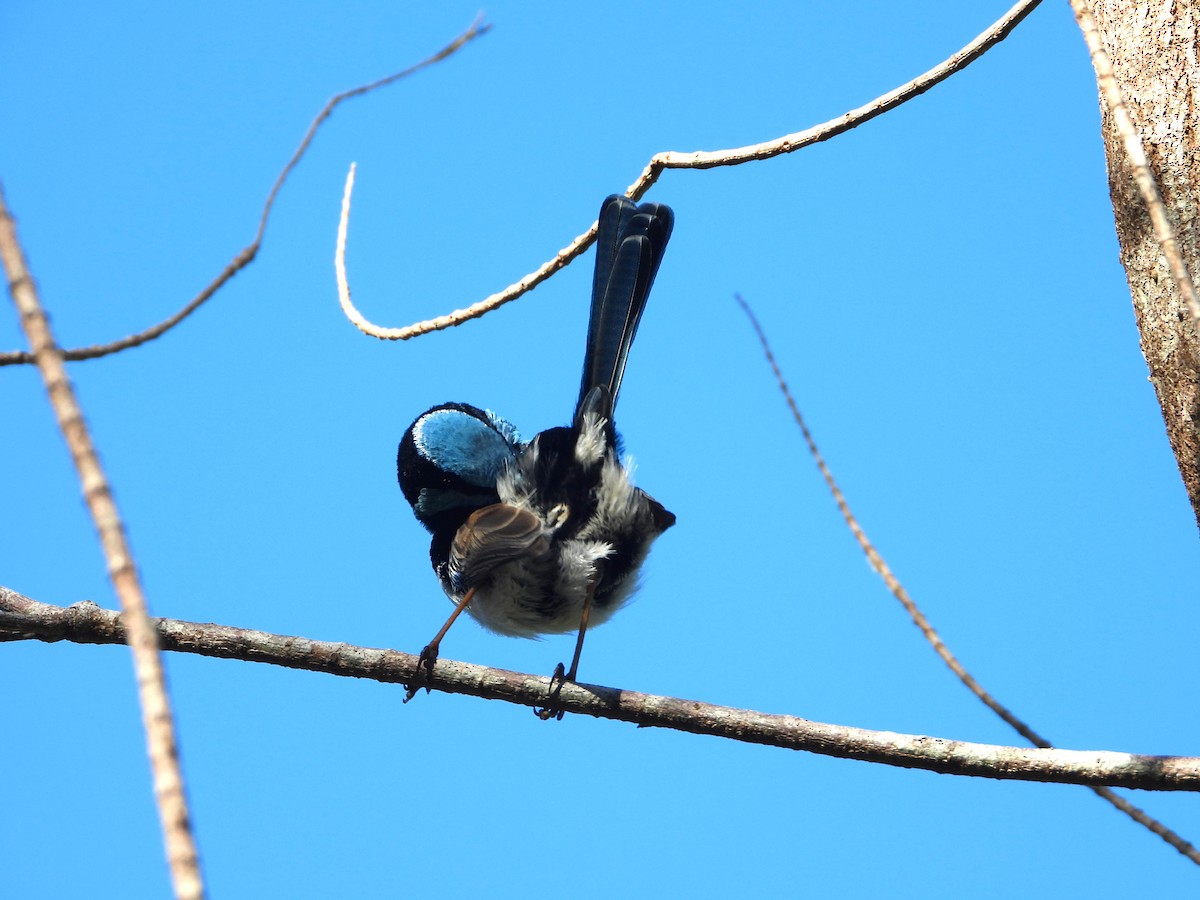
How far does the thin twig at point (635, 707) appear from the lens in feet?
7.89

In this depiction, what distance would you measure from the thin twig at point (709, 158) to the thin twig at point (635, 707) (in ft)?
3.71

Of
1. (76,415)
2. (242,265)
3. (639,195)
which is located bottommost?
(76,415)

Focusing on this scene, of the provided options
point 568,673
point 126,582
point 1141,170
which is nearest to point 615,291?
point 568,673

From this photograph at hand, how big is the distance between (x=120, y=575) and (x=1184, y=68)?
2.50 metres

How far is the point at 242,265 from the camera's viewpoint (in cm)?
238

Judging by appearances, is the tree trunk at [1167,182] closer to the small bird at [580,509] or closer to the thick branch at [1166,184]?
the thick branch at [1166,184]

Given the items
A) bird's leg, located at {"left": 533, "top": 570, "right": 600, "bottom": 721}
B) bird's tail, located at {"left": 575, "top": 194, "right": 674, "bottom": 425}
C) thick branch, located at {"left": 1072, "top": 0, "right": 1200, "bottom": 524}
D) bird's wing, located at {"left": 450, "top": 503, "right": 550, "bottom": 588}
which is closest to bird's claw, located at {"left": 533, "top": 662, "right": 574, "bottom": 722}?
bird's leg, located at {"left": 533, "top": 570, "right": 600, "bottom": 721}

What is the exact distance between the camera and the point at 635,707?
286 centimetres

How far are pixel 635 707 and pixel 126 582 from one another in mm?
2165

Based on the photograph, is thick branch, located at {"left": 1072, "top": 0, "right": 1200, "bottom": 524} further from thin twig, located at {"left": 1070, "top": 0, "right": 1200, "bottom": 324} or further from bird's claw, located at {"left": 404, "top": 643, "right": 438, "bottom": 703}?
bird's claw, located at {"left": 404, "top": 643, "right": 438, "bottom": 703}

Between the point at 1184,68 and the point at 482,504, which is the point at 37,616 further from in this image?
the point at 1184,68

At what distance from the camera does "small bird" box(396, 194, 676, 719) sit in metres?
3.79

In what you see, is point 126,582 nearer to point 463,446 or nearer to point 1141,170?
point 1141,170

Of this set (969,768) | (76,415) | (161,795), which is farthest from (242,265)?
(969,768)
